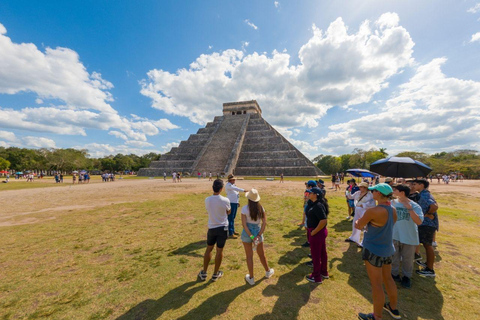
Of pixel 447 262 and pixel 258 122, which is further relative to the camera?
pixel 258 122

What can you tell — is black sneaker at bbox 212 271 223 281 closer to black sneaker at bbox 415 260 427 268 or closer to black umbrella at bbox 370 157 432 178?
black sneaker at bbox 415 260 427 268

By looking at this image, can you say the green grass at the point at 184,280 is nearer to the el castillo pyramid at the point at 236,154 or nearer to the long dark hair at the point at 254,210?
the long dark hair at the point at 254,210

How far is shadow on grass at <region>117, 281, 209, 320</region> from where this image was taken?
2736mm

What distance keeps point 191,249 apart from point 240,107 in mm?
53567

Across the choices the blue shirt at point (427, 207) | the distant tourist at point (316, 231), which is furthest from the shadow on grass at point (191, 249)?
the blue shirt at point (427, 207)

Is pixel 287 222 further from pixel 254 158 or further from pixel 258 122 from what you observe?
pixel 258 122

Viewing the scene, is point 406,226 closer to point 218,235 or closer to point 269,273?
point 269,273

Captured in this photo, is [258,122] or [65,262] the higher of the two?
[258,122]

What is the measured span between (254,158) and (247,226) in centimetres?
3415

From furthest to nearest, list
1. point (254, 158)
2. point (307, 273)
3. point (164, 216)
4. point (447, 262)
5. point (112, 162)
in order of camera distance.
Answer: point (112, 162) < point (254, 158) < point (164, 216) < point (447, 262) < point (307, 273)

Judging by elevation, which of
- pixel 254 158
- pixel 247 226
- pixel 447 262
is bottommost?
pixel 447 262

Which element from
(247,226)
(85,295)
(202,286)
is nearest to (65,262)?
(85,295)

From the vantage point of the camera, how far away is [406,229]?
351 cm

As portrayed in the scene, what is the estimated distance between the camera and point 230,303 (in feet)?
9.80
